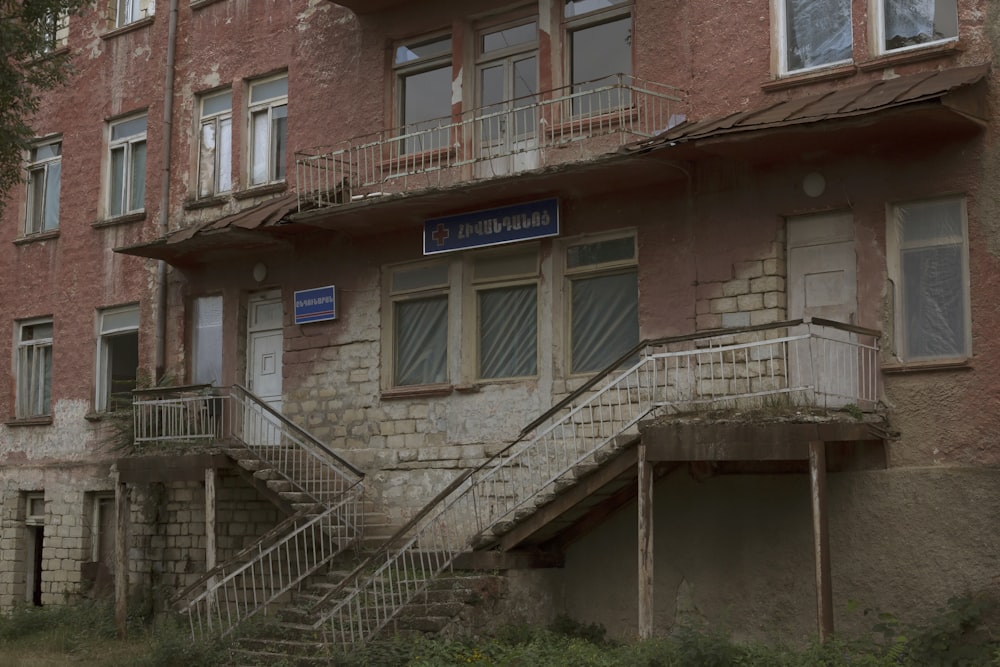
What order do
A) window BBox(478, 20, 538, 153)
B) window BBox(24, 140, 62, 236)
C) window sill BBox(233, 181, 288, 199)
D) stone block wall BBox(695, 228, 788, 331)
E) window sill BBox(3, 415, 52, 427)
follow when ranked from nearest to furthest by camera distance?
stone block wall BBox(695, 228, 788, 331)
window BBox(478, 20, 538, 153)
window sill BBox(233, 181, 288, 199)
window sill BBox(3, 415, 52, 427)
window BBox(24, 140, 62, 236)

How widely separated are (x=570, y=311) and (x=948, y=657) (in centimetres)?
588

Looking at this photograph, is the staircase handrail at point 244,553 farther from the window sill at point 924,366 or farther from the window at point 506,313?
the window sill at point 924,366

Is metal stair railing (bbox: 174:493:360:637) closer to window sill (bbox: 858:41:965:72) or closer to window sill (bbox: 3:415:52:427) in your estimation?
window sill (bbox: 3:415:52:427)

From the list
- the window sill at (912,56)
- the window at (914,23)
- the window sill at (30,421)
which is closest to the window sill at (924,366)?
the window sill at (912,56)

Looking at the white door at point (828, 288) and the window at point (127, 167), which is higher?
the window at point (127, 167)

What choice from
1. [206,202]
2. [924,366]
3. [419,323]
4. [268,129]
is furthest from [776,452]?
[206,202]

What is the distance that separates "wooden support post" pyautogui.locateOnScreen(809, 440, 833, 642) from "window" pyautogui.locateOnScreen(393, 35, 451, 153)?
7034 millimetres

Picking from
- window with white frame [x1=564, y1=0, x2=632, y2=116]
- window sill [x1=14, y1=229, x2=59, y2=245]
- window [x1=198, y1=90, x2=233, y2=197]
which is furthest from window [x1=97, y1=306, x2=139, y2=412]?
window with white frame [x1=564, y1=0, x2=632, y2=116]

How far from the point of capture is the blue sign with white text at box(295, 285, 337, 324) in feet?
57.1

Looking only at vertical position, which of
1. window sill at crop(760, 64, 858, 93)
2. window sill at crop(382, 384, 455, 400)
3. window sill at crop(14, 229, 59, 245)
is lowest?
window sill at crop(382, 384, 455, 400)

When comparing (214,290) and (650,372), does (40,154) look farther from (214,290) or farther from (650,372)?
(650,372)

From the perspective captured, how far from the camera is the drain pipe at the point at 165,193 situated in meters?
19.6

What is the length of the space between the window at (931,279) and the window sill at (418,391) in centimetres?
569

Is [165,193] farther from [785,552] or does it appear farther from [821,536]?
[821,536]
